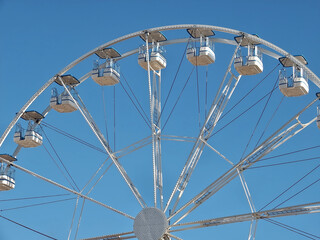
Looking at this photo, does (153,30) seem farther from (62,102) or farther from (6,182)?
(6,182)

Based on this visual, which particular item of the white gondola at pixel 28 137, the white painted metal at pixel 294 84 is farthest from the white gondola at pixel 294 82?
the white gondola at pixel 28 137

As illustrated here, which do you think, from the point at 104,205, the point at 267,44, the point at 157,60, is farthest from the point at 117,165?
the point at 267,44

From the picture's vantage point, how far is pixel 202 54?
42.8 m

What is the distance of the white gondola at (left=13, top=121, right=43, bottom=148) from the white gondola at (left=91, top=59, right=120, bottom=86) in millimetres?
3702

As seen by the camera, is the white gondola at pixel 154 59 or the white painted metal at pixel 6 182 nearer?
the white gondola at pixel 154 59

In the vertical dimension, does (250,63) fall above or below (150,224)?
above

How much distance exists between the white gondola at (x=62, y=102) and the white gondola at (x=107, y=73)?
1.45 metres

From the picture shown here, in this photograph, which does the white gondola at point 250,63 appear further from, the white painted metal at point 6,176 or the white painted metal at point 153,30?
the white painted metal at point 6,176

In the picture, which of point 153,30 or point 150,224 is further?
point 153,30

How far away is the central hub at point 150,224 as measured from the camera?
40812 mm

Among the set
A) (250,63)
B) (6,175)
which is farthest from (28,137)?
(250,63)

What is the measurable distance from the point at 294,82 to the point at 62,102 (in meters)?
10.3

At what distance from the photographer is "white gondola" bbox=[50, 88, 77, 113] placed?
1817 inches

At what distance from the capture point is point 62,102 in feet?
152
